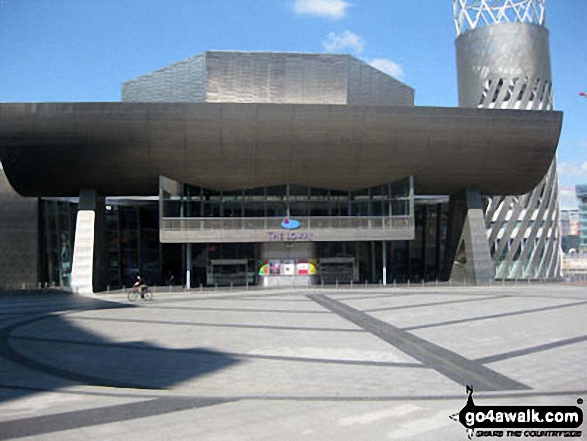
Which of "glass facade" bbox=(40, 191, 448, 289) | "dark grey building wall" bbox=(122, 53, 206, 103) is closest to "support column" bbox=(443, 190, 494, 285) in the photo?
"glass facade" bbox=(40, 191, 448, 289)

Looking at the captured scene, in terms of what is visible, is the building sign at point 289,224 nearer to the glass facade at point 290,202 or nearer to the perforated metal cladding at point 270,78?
the glass facade at point 290,202

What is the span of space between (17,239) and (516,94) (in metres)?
60.4

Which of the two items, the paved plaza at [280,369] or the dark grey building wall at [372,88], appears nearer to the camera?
the paved plaza at [280,369]

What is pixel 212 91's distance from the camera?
1745 inches

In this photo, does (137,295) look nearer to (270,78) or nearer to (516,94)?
(270,78)

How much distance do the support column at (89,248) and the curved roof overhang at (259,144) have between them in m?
1.52

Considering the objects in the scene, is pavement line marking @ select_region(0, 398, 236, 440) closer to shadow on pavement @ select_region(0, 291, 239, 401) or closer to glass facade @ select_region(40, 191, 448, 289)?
shadow on pavement @ select_region(0, 291, 239, 401)

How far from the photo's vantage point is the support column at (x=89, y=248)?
139 ft

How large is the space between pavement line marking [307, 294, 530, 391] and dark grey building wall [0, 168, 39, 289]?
1522 inches

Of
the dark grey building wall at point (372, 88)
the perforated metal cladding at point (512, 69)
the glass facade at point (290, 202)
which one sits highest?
the perforated metal cladding at point (512, 69)

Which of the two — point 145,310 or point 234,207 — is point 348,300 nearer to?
point 145,310

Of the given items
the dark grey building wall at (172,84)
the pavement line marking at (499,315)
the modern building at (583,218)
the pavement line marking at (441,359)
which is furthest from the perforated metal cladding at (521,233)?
the modern building at (583,218)

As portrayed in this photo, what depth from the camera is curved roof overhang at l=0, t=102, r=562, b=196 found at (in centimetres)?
3884

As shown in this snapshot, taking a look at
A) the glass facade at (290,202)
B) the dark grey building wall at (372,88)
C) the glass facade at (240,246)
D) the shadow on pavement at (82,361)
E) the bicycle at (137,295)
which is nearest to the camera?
the shadow on pavement at (82,361)
